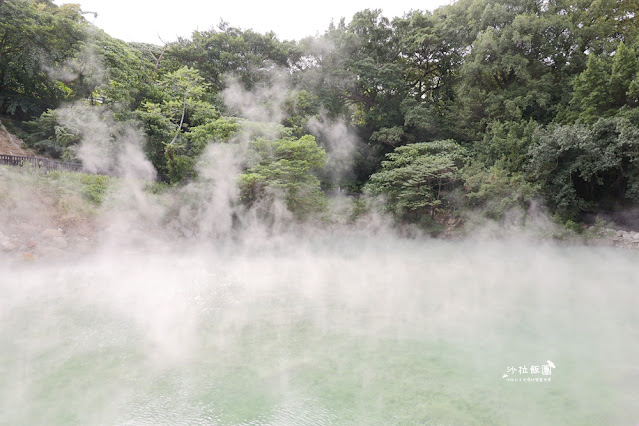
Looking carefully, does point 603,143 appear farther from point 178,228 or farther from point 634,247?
point 178,228

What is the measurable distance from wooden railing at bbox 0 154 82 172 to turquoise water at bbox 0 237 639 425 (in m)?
4.70

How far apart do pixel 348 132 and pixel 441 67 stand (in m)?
7.54

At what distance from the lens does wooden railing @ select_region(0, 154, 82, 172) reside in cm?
1145

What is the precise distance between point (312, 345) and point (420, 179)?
1179cm

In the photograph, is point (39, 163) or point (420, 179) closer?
point (39, 163)

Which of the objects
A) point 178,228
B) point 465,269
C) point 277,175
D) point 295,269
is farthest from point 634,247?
point 178,228

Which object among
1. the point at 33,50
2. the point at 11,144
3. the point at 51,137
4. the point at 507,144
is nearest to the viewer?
the point at 33,50

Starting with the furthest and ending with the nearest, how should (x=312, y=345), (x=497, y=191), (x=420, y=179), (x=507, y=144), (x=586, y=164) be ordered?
(x=507, y=144) < (x=420, y=179) < (x=497, y=191) < (x=586, y=164) < (x=312, y=345)

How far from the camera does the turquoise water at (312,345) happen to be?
3.71 meters

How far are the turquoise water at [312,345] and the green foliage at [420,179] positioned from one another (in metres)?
6.62

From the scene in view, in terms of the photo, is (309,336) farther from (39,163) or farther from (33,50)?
(33,50)

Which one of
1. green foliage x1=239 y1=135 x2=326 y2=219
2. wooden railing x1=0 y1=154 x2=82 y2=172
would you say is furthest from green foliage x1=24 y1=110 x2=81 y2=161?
green foliage x1=239 y1=135 x2=326 y2=219

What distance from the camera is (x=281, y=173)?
43.5 ft

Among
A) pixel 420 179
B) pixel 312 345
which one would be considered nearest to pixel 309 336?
pixel 312 345
